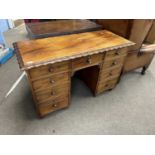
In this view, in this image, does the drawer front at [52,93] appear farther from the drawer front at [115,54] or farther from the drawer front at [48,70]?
the drawer front at [115,54]

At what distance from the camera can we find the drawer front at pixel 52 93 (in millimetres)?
1219

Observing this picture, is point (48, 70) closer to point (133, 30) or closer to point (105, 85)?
point (105, 85)

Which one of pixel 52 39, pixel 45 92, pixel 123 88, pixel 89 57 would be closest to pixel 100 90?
pixel 123 88

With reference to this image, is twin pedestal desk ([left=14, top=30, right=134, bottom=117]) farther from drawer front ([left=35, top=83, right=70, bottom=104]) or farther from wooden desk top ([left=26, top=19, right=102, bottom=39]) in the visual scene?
wooden desk top ([left=26, top=19, right=102, bottom=39])

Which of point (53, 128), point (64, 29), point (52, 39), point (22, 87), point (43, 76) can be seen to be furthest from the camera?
point (22, 87)

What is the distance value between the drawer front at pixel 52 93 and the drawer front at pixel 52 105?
0.07m

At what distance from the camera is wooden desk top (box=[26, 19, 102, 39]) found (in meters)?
1.42

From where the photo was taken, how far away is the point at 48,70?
3.51ft

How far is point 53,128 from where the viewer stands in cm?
140

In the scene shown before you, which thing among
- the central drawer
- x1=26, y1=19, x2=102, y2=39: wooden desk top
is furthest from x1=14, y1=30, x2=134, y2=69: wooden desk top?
the central drawer

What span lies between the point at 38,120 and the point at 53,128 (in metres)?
0.20

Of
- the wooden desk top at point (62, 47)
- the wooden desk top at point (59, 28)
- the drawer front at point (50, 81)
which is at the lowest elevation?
the drawer front at point (50, 81)

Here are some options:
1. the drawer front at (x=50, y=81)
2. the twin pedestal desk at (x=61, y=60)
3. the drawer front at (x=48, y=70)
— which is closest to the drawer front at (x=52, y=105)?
the twin pedestal desk at (x=61, y=60)

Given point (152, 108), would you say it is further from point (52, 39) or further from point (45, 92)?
point (52, 39)
